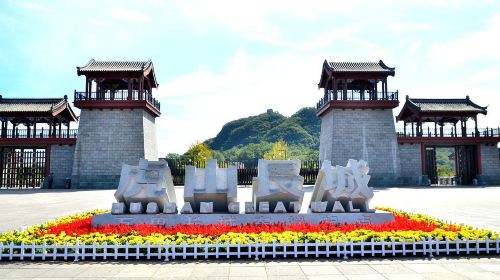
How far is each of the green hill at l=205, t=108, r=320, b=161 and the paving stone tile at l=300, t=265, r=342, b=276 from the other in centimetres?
6759

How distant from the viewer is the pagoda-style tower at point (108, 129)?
76.9 feet

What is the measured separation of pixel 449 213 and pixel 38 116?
26156mm

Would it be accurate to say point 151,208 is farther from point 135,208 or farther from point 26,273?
point 26,273

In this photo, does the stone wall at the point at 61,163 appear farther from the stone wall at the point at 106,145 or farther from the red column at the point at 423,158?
the red column at the point at 423,158

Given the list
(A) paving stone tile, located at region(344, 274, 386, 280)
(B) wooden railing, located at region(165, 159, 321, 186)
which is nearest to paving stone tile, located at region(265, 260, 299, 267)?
(A) paving stone tile, located at region(344, 274, 386, 280)

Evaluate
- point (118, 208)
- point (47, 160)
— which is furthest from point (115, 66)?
point (118, 208)

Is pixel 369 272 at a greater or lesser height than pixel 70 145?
lesser

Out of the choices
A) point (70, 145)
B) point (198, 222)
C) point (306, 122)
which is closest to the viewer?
point (198, 222)

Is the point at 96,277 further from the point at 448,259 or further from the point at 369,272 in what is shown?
the point at 448,259

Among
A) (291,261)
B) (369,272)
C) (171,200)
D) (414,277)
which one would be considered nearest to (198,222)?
(171,200)

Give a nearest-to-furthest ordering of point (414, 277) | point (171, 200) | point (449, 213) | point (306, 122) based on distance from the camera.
Result: 1. point (414, 277)
2. point (171, 200)
3. point (449, 213)
4. point (306, 122)

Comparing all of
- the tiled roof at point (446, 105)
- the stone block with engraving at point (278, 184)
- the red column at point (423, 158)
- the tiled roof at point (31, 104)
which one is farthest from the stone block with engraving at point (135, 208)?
the tiled roof at point (446, 105)

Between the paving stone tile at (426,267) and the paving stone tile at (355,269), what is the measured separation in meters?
0.55

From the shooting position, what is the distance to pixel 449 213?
10.0 m
